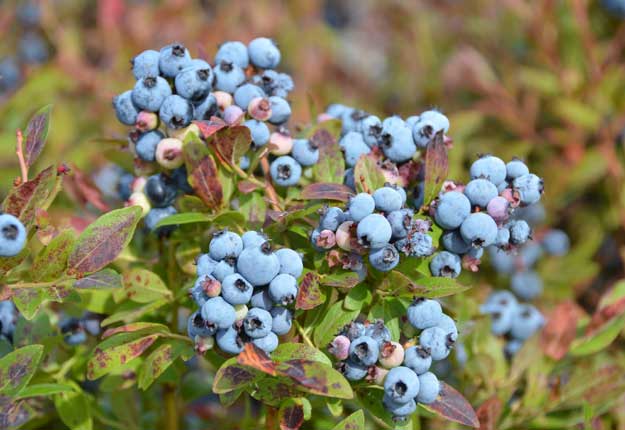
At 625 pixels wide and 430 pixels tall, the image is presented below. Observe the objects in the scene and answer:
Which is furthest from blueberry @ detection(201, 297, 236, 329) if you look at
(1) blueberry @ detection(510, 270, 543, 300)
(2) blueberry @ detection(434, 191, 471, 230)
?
(1) blueberry @ detection(510, 270, 543, 300)

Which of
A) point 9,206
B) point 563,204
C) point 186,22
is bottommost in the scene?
point 563,204

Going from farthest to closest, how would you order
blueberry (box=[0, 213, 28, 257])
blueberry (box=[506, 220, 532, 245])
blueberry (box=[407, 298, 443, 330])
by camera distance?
blueberry (box=[506, 220, 532, 245]), blueberry (box=[407, 298, 443, 330]), blueberry (box=[0, 213, 28, 257])

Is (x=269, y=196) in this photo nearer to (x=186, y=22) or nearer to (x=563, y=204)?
(x=563, y=204)

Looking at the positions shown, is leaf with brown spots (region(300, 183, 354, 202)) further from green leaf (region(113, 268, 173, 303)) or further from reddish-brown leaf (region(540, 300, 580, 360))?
reddish-brown leaf (region(540, 300, 580, 360))

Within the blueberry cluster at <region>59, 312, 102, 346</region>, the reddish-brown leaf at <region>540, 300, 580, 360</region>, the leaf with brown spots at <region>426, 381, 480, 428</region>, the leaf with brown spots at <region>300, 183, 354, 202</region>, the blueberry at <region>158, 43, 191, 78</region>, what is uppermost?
the blueberry at <region>158, 43, 191, 78</region>

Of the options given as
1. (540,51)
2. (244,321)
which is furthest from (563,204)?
(244,321)
